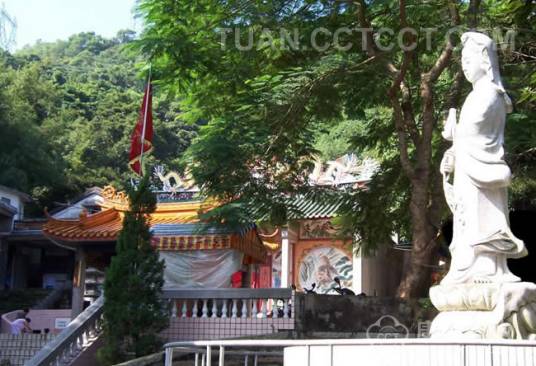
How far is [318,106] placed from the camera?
43.3 ft

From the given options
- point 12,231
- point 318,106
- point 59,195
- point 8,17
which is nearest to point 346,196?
point 318,106

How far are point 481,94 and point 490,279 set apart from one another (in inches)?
72.6

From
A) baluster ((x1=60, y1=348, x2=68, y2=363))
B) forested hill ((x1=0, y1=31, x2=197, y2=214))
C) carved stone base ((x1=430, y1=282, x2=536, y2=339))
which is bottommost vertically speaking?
baluster ((x1=60, y1=348, x2=68, y2=363))

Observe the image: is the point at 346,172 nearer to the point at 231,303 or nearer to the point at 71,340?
the point at 231,303

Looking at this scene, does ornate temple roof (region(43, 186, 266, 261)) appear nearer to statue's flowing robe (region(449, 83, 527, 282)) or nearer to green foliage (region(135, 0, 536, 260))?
green foliage (region(135, 0, 536, 260))

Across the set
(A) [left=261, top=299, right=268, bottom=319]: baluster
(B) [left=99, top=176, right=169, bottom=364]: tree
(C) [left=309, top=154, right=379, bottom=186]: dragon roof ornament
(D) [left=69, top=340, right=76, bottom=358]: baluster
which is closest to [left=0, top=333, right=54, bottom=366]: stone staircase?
(D) [left=69, top=340, right=76, bottom=358]: baluster

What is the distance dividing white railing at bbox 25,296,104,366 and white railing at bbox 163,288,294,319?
1.65m

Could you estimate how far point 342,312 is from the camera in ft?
40.7

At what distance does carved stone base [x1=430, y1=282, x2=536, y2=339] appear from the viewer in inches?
256

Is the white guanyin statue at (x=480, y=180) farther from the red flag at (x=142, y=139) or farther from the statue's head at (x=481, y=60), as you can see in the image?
the red flag at (x=142, y=139)

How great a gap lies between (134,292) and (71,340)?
210 centimetres

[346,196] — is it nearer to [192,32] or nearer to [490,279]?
[192,32]

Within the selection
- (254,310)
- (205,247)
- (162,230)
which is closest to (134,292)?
(254,310)

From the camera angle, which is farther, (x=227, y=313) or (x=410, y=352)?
(x=227, y=313)
